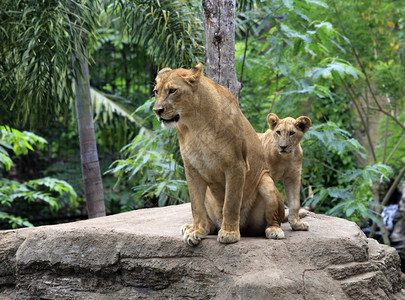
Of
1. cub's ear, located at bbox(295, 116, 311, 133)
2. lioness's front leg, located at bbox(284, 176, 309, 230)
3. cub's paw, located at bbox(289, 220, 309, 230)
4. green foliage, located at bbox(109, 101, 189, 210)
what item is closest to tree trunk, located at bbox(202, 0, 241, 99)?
cub's ear, located at bbox(295, 116, 311, 133)

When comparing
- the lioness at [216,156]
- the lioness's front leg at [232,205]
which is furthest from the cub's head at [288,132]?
the lioness's front leg at [232,205]

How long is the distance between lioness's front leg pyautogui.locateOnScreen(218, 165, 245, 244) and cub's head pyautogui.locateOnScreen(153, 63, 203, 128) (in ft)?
2.04

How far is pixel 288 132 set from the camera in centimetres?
478

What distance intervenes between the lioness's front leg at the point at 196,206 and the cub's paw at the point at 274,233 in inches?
21.4

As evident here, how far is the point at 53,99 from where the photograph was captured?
276 inches

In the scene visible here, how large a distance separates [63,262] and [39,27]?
9.83 feet

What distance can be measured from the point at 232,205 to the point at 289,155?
86cm

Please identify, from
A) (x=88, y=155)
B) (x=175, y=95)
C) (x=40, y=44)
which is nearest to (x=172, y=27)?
(x=40, y=44)

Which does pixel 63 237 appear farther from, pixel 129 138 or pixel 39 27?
pixel 129 138

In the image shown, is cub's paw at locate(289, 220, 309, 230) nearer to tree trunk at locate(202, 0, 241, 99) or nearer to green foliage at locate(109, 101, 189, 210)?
tree trunk at locate(202, 0, 241, 99)

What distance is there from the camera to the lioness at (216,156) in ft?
13.9

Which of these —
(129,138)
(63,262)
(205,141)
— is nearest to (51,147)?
(129,138)

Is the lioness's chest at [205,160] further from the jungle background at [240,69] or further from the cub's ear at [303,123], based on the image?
the jungle background at [240,69]

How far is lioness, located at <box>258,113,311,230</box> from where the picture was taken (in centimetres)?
478
